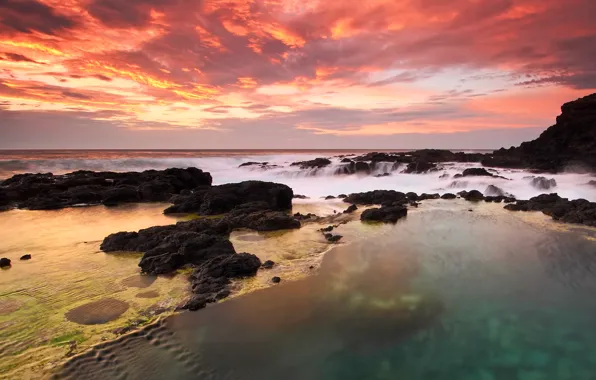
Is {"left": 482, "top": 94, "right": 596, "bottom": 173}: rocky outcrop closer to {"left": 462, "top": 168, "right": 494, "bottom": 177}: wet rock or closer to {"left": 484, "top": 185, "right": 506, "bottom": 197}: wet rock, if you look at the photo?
{"left": 462, "top": 168, "right": 494, "bottom": 177}: wet rock

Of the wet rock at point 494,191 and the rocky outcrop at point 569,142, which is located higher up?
the rocky outcrop at point 569,142

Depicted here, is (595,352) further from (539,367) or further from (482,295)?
(482,295)

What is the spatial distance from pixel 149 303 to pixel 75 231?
360 inches

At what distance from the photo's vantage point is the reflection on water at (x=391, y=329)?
217 inches

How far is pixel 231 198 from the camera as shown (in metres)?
19.4

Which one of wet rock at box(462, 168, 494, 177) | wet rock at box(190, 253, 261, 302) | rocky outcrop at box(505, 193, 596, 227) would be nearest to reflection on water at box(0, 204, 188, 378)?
wet rock at box(190, 253, 261, 302)

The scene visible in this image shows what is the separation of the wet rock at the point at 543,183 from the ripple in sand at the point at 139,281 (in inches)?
1085

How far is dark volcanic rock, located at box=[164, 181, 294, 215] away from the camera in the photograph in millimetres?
18844

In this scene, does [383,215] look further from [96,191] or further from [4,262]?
[96,191]

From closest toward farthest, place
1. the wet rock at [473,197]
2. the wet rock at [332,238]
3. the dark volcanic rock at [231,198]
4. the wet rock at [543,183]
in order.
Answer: the wet rock at [332,238] → the dark volcanic rock at [231,198] → the wet rock at [473,197] → the wet rock at [543,183]

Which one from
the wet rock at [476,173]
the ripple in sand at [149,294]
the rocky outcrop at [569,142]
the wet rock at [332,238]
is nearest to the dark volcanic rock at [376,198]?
the wet rock at [332,238]

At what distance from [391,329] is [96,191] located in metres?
22.9

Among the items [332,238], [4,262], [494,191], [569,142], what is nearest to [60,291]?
[4,262]

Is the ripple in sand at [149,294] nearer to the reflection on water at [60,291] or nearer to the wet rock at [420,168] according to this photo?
the reflection on water at [60,291]
